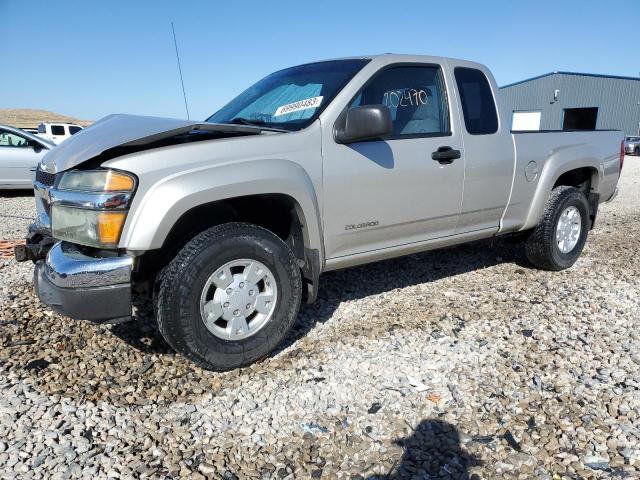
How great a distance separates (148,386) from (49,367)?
2.21 feet

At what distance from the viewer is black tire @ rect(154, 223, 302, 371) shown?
260 centimetres

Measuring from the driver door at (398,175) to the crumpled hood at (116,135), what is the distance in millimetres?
661

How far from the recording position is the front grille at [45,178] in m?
2.87

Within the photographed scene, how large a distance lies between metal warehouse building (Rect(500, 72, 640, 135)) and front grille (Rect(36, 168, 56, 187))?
1272 inches

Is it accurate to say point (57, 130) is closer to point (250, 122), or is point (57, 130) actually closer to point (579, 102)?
point (250, 122)

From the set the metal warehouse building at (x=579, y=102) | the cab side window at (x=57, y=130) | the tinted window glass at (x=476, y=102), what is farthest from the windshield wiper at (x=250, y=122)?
the metal warehouse building at (x=579, y=102)

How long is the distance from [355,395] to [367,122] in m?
1.59

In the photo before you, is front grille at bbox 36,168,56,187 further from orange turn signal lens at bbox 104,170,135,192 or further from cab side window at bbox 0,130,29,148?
cab side window at bbox 0,130,29,148

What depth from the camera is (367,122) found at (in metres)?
2.93

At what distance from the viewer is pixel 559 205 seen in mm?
4516

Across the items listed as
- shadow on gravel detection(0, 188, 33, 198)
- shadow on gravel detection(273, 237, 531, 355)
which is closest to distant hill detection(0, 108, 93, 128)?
shadow on gravel detection(0, 188, 33, 198)

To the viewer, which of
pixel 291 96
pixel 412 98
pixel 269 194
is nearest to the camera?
pixel 269 194

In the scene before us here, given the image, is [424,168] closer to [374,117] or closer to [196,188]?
[374,117]

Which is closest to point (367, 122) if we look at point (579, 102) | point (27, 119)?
point (579, 102)
